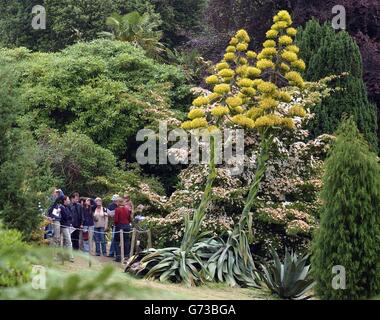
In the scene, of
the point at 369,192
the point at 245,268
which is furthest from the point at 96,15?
the point at 369,192

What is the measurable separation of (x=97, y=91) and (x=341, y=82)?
24.4ft

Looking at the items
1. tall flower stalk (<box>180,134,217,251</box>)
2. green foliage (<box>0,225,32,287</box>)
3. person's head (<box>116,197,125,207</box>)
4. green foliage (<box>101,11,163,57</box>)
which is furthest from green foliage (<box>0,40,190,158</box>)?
green foliage (<box>0,225,32,287</box>)

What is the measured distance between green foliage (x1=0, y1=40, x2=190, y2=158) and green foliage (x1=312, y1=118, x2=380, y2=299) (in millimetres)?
11679

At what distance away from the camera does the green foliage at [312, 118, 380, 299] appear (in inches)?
409

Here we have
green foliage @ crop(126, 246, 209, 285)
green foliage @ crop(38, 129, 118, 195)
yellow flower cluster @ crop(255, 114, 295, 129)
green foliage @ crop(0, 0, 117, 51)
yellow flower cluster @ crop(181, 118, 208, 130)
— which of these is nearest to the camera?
green foliage @ crop(126, 246, 209, 285)

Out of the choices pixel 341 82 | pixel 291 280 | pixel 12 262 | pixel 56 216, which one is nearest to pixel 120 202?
pixel 56 216

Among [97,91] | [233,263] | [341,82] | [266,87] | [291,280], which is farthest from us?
[97,91]

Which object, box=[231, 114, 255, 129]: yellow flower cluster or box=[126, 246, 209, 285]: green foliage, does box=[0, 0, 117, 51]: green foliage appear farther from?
box=[126, 246, 209, 285]: green foliage

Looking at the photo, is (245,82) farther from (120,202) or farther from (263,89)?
(120,202)

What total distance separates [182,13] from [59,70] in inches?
506

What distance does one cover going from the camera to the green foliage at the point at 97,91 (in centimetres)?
2328

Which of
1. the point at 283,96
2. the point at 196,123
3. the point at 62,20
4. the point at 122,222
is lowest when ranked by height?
the point at 122,222

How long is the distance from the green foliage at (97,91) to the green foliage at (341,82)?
14.6 feet

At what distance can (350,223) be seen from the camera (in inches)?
418
